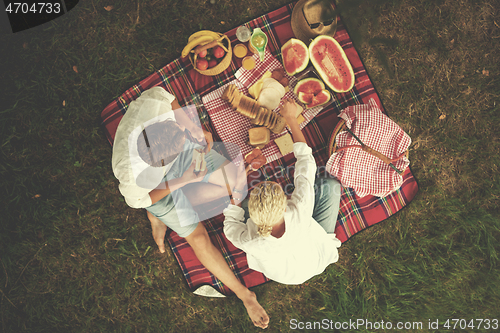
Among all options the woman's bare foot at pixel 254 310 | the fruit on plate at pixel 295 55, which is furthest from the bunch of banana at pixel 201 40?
the woman's bare foot at pixel 254 310

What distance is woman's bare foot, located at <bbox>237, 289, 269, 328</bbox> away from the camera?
385cm

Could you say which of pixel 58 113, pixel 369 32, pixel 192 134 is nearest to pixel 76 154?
pixel 58 113

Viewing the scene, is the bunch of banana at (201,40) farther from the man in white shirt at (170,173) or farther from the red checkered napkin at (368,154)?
the red checkered napkin at (368,154)

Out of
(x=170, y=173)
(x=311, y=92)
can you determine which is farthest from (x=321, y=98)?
(x=170, y=173)

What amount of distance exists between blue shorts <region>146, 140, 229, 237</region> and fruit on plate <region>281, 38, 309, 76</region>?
1.48 metres

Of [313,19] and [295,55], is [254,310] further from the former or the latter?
[313,19]

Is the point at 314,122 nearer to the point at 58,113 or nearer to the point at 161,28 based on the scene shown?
the point at 161,28

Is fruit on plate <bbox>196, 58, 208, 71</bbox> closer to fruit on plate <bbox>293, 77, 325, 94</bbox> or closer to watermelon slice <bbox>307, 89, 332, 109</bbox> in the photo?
fruit on plate <bbox>293, 77, 325, 94</bbox>

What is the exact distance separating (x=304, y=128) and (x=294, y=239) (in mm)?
1645

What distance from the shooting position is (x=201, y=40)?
3.53 meters

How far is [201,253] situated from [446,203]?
349cm

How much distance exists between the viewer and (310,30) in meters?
3.54

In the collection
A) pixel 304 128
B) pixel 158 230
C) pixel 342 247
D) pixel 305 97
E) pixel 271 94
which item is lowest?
pixel 342 247

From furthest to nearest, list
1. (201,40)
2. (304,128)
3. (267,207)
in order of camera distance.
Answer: (304,128) < (201,40) < (267,207)
